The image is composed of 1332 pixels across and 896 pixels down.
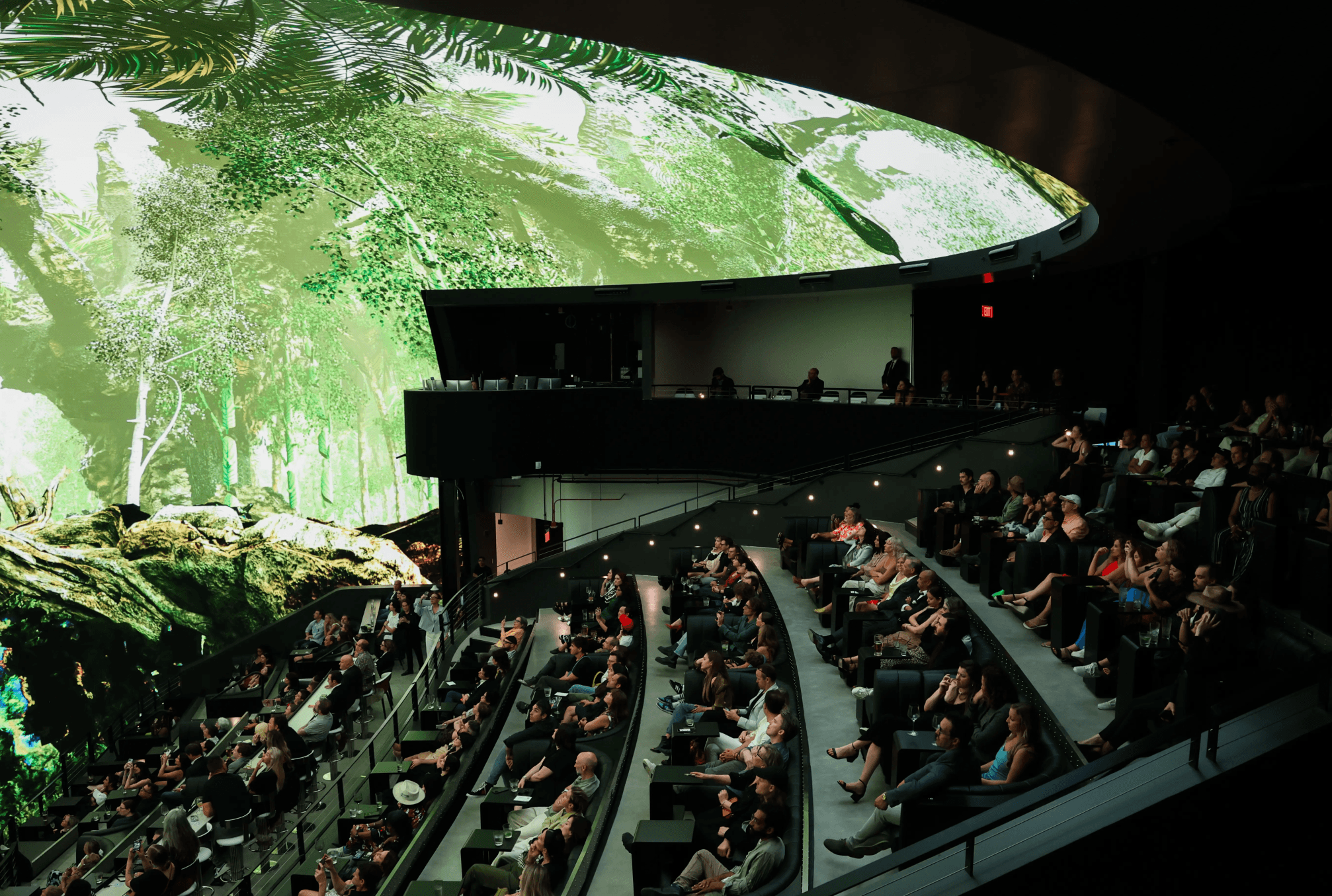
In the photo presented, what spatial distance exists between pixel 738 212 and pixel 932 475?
12.0 m

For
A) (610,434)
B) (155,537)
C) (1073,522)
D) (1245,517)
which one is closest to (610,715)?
(1073,522)

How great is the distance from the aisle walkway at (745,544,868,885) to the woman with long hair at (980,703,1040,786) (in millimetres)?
784

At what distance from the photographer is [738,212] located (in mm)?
23828

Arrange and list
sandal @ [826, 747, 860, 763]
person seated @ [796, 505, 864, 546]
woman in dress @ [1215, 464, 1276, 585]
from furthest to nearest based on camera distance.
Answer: person seated @ [796, 505, 864, 546], woman in dress @ [1215, 464, 1276, 585], sandal @ [826, 747, 860, 763]

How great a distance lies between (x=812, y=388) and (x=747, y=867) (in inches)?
484

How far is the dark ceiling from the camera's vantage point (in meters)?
3.70

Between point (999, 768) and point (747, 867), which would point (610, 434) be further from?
point (999, 768)

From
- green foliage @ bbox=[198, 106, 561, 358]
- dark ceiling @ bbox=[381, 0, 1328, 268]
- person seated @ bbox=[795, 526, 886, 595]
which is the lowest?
person seated @ bbox=[795, 526, 886, 595]

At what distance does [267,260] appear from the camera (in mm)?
24812

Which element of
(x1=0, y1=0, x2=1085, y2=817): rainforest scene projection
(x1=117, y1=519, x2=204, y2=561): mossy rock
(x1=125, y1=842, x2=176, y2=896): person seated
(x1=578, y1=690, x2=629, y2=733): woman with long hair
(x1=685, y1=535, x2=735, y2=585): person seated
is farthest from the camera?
(x1=117, y1=519, x2=204, y2=561): mossy rock

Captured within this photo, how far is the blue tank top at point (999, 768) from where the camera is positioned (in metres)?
4.96

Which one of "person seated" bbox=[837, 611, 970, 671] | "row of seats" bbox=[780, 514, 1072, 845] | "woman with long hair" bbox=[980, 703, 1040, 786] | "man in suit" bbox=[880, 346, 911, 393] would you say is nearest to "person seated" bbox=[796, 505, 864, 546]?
"row of seats" bbox=[780, 514, 1072, 845]

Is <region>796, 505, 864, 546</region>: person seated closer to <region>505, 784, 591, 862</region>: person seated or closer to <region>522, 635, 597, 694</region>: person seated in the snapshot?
<region>522, 635, 597, 694</region>: person seated

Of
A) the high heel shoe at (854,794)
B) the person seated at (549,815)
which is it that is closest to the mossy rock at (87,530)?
the person seated at (549,815)
